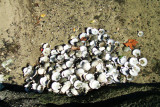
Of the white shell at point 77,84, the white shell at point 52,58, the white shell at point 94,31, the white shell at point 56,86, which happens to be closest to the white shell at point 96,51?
the white shell at point 94,31

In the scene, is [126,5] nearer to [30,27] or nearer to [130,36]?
[130,36]

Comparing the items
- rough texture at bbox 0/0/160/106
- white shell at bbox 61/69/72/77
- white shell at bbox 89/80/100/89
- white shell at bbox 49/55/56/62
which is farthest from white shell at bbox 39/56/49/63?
white shell at bbox 89/80/100/89

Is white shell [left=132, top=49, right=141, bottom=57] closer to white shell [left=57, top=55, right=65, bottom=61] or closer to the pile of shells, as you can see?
the pile of shells

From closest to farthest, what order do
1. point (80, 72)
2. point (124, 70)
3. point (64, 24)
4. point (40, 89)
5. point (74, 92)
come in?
point (74, 92) < point (80, 72) < point (40, 89) < point (124, 70) < point (64, 24)

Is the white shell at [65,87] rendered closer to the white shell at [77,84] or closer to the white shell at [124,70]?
the white shell at [77,84]

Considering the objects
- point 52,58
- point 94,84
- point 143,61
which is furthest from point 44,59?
point 143,61

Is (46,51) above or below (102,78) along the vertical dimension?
above

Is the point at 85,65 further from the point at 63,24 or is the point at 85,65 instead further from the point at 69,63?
the point at 63,24
